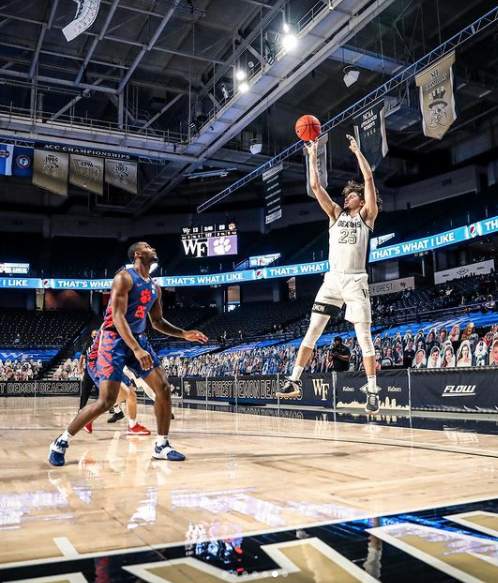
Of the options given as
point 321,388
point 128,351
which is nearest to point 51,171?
point 321,388

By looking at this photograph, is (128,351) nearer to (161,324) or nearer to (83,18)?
(161,324)

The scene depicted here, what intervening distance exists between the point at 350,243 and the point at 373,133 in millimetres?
10947

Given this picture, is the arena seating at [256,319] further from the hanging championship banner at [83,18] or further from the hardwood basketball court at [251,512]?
the hardwood basketball court at [251,512]

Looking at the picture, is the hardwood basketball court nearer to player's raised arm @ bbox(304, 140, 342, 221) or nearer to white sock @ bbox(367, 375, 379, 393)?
white sock @ bbox(367, 375, 379, 393)

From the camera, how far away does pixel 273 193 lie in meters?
20.0

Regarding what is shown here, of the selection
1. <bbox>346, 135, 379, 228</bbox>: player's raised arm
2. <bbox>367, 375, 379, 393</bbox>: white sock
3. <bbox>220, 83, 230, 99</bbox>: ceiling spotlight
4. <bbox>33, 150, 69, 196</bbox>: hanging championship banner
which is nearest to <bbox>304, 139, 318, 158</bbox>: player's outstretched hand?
<bbox>346, 135, 379, 228</bbox>: player's raised arm

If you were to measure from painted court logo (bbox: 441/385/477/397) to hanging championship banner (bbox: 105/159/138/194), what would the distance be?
52.7ft

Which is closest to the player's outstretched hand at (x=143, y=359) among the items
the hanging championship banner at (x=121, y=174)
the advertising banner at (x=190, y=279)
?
the hanging championship banner at (x=121, y=174)

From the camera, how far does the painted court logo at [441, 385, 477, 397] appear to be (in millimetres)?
8109

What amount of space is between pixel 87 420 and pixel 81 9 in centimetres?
1214

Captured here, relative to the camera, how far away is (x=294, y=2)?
16.6 m

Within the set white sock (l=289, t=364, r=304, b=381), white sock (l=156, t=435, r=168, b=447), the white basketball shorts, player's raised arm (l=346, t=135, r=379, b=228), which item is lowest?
white sock (l=156, t=435, r=168, b=447)

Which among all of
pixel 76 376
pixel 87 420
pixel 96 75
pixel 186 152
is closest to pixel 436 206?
pixel 186 152

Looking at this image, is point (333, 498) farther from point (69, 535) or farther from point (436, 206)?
point (436, 206)
